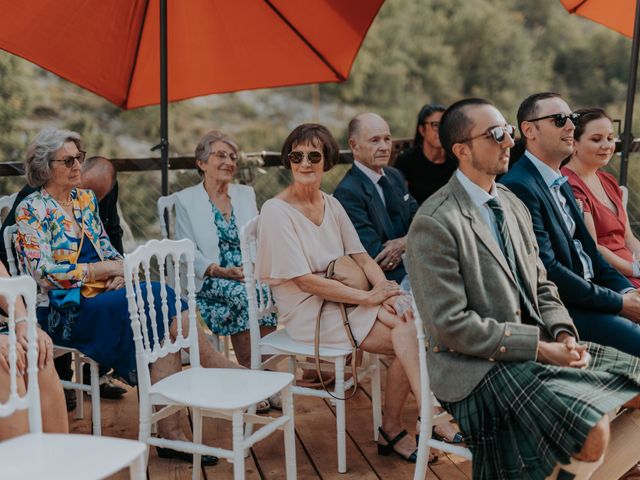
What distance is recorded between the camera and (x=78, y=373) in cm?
382

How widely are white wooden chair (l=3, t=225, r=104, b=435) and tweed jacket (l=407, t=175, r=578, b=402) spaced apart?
4.93 ft

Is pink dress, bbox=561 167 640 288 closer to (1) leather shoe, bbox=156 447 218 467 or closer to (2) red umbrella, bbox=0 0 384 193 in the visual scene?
(2) red umbrella, bbox=0 0 384 193

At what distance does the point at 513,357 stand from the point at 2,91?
39.3ft

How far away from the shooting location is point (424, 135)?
15.9 ft

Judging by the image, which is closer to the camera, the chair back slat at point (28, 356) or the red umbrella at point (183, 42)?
the chair back slat at point (28, 356)

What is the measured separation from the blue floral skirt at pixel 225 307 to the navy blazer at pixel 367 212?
2.07 ft

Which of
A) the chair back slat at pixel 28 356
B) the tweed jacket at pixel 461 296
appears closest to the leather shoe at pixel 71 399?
the chair back slat at pixel 28 356

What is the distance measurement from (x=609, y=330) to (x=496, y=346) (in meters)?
0.90

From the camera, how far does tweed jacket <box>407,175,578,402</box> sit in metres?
2.54

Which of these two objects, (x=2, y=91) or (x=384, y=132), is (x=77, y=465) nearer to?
(x=384, y=132)

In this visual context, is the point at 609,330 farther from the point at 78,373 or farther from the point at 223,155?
the point at 78,373

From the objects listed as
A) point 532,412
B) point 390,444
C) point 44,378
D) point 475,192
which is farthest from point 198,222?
point 532,412

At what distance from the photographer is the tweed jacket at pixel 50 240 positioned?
3.37m

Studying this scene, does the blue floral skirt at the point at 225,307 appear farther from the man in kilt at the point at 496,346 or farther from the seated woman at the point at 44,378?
the man in kilt at the point at 496,346
